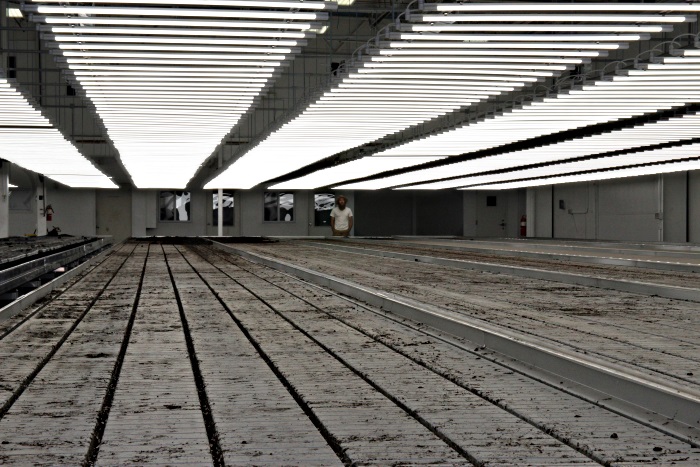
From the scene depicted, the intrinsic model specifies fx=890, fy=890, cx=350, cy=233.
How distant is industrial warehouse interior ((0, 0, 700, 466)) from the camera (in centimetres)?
371

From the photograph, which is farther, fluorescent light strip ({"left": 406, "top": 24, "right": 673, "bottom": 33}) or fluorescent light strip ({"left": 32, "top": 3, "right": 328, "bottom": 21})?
fluorescent light strip ({"left": 406, "top": 24, "right": 673, "bottom": 33})

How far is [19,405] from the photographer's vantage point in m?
4.18

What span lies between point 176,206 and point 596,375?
41.0 meters

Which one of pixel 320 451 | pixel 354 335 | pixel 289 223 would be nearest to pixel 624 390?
pixel 320 451

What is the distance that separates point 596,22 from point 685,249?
571 inches

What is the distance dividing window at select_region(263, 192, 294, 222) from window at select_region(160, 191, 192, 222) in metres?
3.86

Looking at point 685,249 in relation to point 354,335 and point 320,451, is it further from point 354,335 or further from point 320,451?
point 320,451

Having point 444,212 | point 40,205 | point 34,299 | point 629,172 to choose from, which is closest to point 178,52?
point 34,299

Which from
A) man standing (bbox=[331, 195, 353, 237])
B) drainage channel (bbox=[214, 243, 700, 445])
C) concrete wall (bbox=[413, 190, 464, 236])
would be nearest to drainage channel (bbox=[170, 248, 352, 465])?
drainage channel (bbox=[214, 243, 700, 445])

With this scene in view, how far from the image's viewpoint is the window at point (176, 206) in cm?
4425

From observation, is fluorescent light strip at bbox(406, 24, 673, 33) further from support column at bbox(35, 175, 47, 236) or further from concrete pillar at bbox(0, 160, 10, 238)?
support column at bbox(35, 175, 47, 236)

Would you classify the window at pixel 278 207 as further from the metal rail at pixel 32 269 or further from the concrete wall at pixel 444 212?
the metal rail at pixel 32 269

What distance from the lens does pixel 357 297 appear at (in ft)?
32.3

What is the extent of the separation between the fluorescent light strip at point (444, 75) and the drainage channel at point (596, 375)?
8.43 feet
